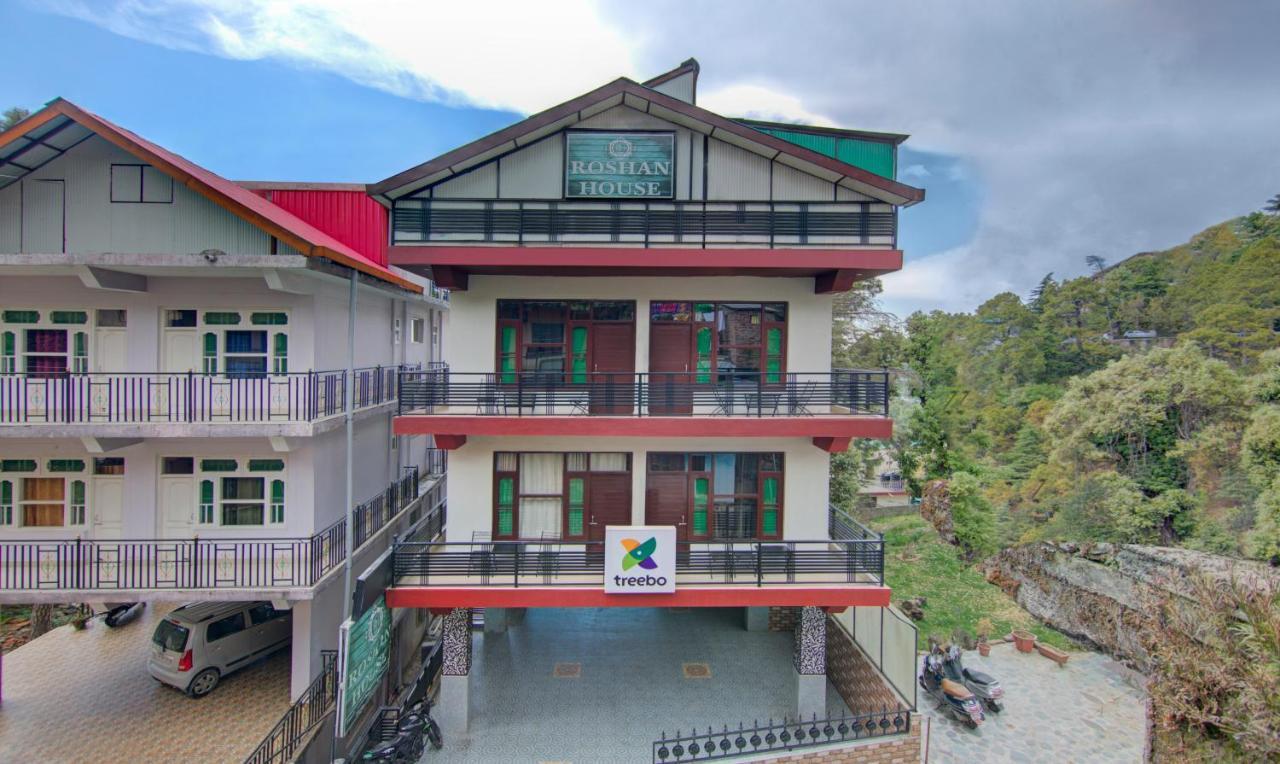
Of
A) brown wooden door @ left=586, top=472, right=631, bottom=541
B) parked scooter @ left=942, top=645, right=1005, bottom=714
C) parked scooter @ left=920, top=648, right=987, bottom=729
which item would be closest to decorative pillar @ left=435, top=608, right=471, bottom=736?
brown wooden door @ left=586, top=472, right=631, bottom=541

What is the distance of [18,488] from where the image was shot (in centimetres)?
1117

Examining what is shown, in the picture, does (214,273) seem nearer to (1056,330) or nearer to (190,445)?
(190,445)

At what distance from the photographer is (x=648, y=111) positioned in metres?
10.9

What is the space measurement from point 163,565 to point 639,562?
873 cm

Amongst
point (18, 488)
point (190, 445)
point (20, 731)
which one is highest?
point (190, 445)

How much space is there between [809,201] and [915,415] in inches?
1010

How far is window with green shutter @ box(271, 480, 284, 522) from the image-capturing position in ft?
37.5

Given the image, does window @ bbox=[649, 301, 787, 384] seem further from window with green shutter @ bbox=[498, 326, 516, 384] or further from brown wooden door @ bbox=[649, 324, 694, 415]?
window with green shutter @ bbox=[498, 326, 516, 384]

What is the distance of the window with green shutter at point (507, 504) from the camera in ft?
36.8

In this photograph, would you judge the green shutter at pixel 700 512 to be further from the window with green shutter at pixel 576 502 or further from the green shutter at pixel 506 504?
the green shutter at pixel 506 504

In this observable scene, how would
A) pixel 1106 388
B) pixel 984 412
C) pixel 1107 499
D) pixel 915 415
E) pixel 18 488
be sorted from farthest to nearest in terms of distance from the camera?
pixel 984 412 → pixel 915 415 → pixel 1106 388 → pixel 1107 499 → pixel 18 488

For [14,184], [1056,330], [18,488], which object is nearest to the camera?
[14,184]

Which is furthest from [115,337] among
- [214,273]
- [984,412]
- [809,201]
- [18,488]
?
[984,412]

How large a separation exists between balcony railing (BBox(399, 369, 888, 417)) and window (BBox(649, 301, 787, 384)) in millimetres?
177
